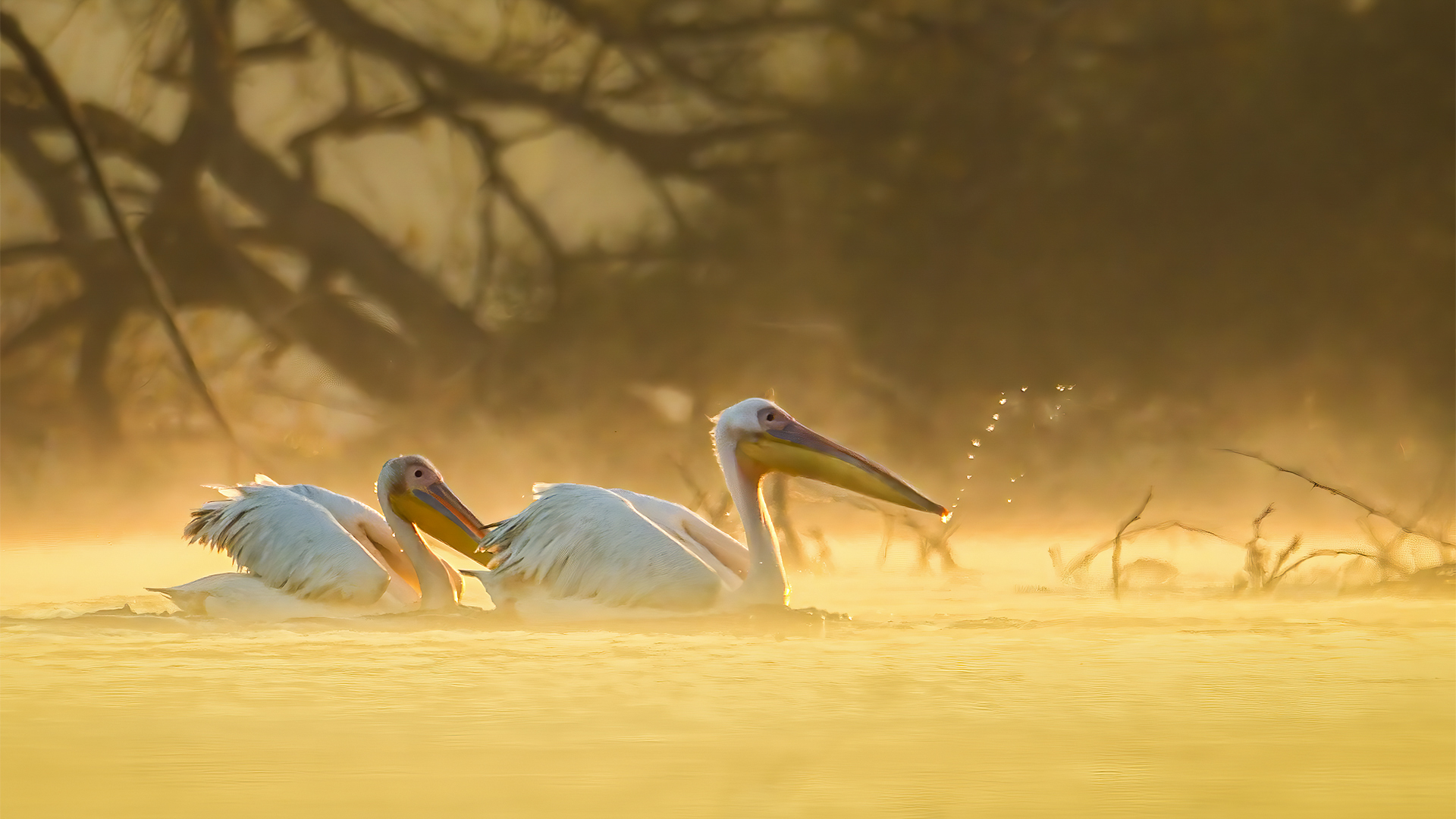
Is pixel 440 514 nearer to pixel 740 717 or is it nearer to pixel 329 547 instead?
pixel 329 547

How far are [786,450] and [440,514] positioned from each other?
4.18 ft

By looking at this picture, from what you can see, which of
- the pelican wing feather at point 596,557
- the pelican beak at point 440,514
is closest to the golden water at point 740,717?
the pelican wing feather at point 596,557

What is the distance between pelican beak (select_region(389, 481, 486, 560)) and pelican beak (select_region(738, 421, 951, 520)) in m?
1.06

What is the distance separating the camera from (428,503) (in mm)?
6414

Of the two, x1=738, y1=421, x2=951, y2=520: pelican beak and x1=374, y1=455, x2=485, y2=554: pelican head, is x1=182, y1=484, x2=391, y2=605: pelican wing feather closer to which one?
x1=374, y1=455, x2=485, y2=554: pelican head

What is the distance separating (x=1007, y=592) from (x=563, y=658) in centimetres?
243

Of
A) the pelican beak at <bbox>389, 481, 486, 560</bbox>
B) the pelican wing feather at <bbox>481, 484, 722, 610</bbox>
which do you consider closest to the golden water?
the pelican wing feather at <bbox>481, 484, 722, 610</bbox>

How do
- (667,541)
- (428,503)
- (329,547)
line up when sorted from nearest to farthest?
(667,541)
(329,547)
(428,503)

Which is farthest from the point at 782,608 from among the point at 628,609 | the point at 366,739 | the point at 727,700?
the point at 366,739

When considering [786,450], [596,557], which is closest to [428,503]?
[596,557]

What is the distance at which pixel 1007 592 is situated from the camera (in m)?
6.81

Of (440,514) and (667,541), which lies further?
(440,514)

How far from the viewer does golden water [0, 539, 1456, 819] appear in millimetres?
3221

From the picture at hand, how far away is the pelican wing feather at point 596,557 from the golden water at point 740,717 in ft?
0.43
